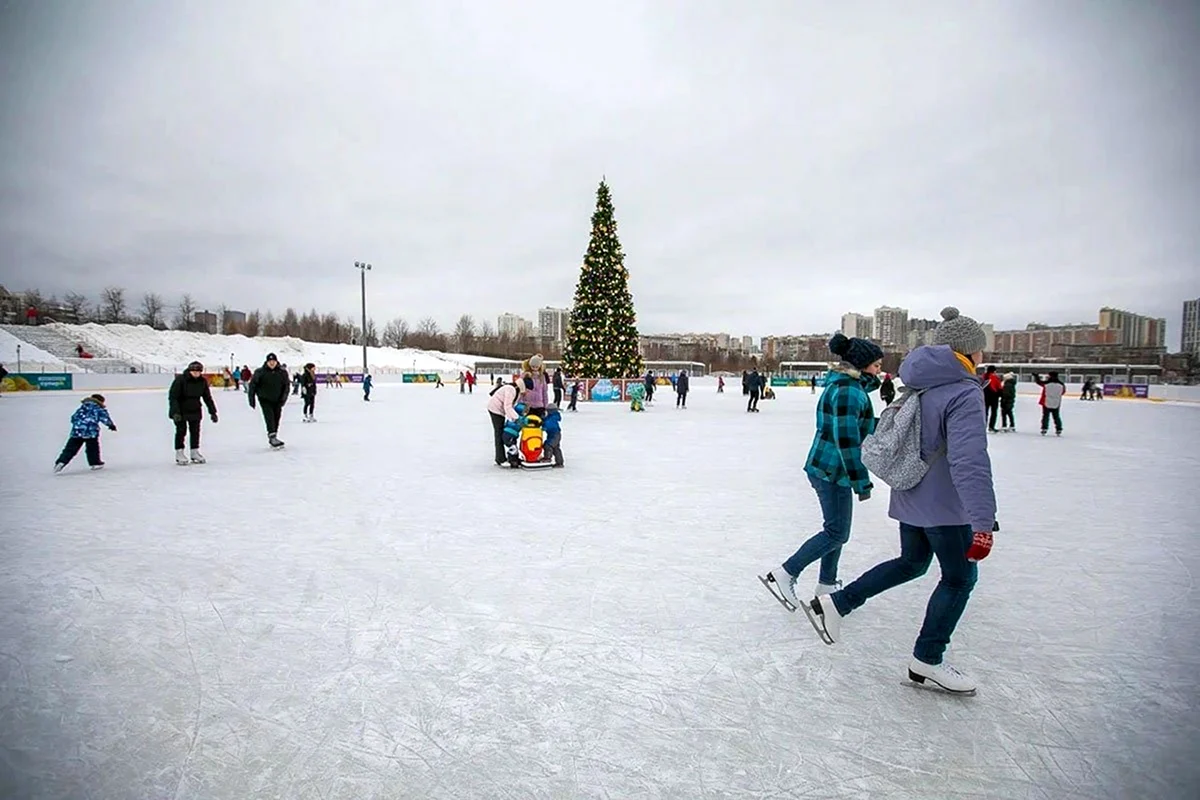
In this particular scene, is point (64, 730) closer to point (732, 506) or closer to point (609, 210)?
point (732, 506)

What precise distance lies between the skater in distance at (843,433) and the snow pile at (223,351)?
59412mm

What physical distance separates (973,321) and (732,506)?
3.64 meters

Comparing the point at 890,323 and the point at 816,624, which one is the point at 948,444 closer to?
the point at 816,624

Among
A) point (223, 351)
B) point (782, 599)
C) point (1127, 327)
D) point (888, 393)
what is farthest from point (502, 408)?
point (223, 351)

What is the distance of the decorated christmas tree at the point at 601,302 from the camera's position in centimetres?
2655

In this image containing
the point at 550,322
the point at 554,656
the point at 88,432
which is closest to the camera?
the point at 554,656

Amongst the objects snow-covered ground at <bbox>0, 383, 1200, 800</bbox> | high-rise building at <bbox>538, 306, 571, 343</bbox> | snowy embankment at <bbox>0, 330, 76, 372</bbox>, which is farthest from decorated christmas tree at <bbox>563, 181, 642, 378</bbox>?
high-rise building at <bbox>538, 306, 571, 343</bbox>

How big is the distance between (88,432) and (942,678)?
350 inches

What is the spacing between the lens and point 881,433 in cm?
251

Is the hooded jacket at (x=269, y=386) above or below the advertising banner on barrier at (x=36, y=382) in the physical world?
above

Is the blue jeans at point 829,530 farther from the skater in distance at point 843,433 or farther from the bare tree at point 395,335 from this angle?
the bare tree at point 395,335

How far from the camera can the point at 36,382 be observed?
28.3 metres

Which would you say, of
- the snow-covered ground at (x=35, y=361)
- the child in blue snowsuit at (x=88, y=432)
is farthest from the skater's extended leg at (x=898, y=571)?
the snow-covered ground at (x=35, y=361)

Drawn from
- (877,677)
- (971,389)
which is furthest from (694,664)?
(971,389)
